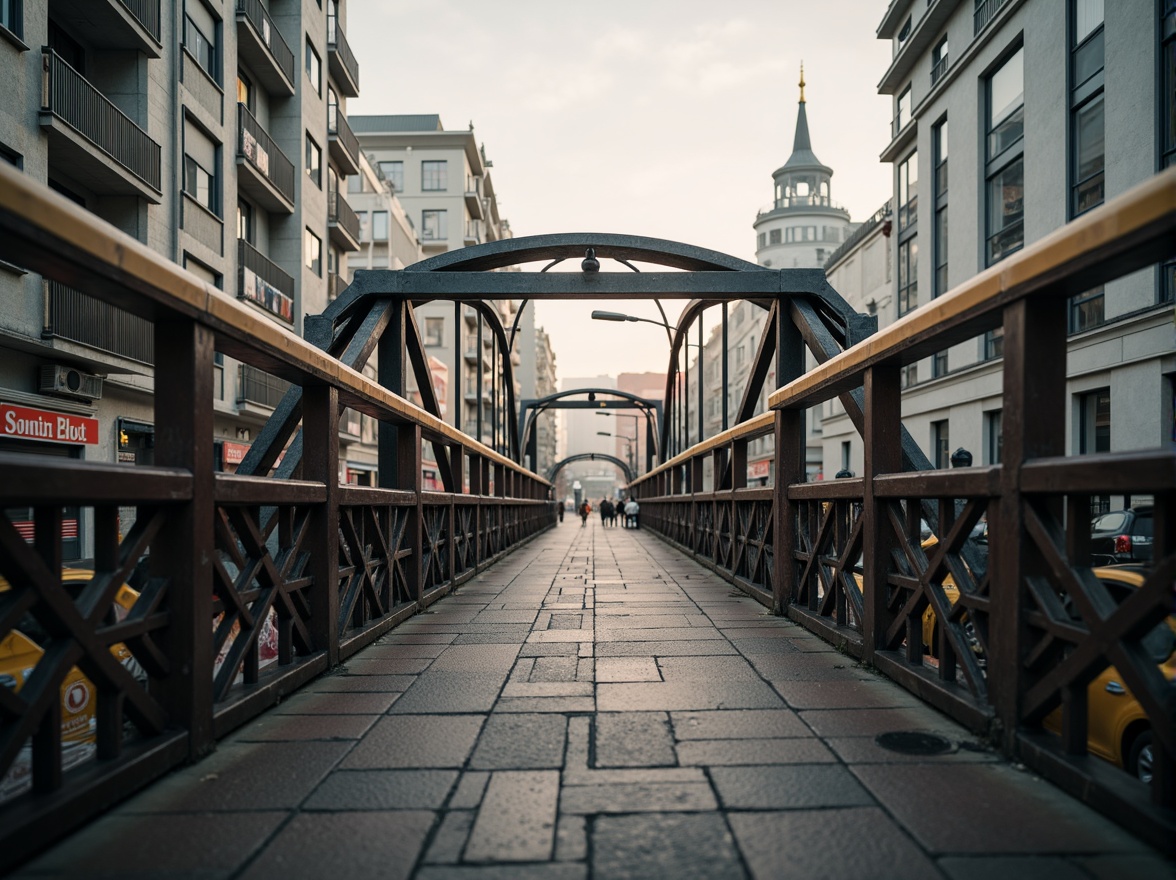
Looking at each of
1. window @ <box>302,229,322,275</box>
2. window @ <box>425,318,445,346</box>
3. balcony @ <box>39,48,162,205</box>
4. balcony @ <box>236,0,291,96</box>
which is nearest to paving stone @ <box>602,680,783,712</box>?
balcony @ <box>39,48,162,205</box>

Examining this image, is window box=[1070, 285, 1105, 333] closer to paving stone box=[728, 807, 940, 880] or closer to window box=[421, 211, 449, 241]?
paving stone box=[728, 807, 940, 880]

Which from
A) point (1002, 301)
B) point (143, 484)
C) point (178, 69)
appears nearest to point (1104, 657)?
point (1002, 301)

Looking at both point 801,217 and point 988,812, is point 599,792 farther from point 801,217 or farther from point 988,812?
point 801,217

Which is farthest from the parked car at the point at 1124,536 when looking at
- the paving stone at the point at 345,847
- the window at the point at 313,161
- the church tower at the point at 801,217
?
the church tower at the point at 801,217

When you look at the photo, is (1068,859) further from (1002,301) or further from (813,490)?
(813,490)

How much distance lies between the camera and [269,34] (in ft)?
72.1

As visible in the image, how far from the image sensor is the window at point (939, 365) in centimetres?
2473

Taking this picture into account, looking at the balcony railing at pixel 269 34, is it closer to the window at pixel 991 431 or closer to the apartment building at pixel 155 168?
the apartment building at pixel 155 168

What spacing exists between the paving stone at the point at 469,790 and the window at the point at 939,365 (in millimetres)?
23985

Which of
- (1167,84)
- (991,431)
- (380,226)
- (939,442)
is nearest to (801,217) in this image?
(380,226)

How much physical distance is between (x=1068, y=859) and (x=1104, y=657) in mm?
527

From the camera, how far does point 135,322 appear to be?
15.7 meters

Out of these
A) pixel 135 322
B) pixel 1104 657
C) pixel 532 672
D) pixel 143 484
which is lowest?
pixel 532 672

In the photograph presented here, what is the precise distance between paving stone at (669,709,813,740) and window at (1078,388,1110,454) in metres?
15.8
